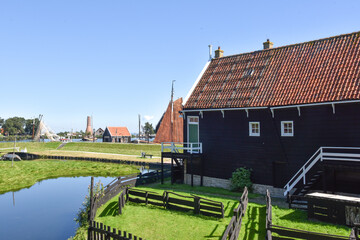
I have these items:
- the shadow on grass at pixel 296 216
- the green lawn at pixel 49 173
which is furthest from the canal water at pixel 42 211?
the shadow on grass at pixel 296 216

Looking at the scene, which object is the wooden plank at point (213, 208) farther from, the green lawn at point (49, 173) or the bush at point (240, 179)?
the green lawn at point (49, 173)

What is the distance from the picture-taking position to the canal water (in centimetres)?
1652

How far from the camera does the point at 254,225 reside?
12.2m

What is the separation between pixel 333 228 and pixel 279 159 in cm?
668

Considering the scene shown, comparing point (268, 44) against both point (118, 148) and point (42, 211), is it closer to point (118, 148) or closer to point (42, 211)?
point (42, 211)

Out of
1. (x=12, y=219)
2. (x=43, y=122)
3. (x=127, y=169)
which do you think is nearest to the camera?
(x=12, y=219)

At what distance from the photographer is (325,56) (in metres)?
17.8

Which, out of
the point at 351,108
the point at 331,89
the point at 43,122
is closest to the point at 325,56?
the point at 331,89

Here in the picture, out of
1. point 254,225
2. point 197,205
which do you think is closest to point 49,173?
point 197,205

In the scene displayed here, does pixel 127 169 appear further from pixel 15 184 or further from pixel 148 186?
pixel 148 186

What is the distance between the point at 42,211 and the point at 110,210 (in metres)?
8.50

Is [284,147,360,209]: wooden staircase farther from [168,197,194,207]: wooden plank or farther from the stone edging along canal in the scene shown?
the stone edging along canal

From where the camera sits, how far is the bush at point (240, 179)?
1850cm

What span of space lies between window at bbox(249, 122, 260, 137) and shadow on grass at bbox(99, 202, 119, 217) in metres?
10.2
